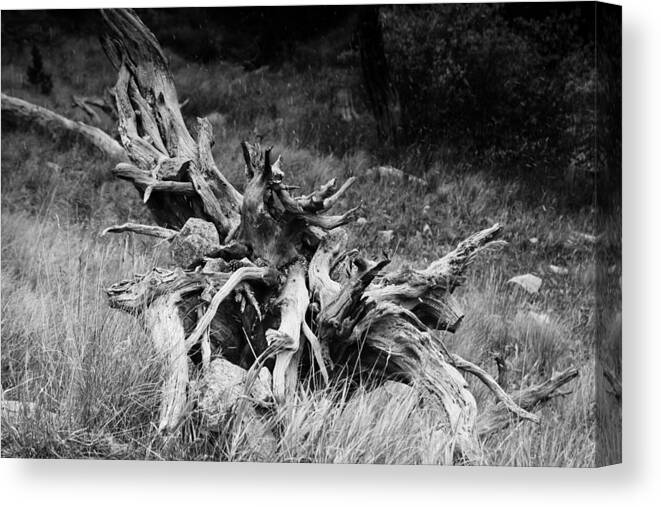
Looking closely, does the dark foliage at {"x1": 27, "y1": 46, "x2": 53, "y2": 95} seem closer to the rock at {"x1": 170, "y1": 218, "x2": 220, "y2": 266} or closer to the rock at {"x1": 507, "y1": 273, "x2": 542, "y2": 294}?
the rock at {"x1": 170, "y1": 218, "x2": 220, "y2": 266}

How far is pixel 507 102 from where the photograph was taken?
25.0 ft

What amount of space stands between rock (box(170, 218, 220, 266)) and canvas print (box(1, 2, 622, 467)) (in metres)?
0.01

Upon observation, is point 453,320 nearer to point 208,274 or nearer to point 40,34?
point 208,274

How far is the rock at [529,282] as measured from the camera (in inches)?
299

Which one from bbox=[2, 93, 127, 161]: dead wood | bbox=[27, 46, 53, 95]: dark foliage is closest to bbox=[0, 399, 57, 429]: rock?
bbox=[2, 93, 127, 161]: dead wood

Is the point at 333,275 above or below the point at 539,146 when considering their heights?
below

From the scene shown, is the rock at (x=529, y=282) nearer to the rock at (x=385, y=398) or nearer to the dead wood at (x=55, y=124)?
the rock at (x=385, y=398)

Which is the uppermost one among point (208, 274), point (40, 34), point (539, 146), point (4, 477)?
point (40, 34)

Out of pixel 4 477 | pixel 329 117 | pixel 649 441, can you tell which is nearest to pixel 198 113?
pixel 329 117

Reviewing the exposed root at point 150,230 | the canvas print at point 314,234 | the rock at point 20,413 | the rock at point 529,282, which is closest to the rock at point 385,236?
the canvas print at point 314,234

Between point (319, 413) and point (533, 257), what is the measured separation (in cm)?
147

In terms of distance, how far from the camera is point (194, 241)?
25.9ft

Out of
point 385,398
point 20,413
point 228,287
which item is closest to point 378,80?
point 228,287

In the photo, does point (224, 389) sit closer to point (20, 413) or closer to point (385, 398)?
point (385, 398)
